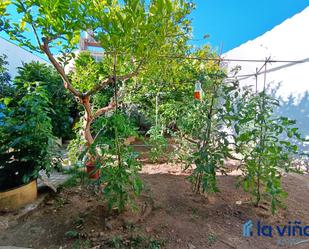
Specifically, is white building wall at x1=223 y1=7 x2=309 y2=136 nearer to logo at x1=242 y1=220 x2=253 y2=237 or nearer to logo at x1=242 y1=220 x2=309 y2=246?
logo at x1=242 y1=220 x2=309 y2=246

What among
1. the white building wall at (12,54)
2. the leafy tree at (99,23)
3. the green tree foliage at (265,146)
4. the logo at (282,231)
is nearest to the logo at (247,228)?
the logo at (282,231)

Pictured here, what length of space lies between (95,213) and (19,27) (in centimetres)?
202

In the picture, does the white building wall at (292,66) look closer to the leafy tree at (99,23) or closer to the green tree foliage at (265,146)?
the green tree foliage at (265,146)

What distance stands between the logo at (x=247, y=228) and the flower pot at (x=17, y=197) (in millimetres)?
2381

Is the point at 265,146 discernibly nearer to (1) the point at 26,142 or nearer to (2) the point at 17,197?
(1) the point at 26,142

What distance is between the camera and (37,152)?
2260mm

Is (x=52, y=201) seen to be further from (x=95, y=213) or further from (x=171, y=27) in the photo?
(x=171, y=27)

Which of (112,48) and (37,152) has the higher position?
(112,48)

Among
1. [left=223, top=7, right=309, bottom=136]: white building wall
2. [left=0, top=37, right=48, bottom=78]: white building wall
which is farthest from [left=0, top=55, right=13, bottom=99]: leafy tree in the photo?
[left=223, top=7, right=309, bottom=136]: white building wall

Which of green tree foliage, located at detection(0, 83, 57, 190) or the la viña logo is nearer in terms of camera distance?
the la viña logo

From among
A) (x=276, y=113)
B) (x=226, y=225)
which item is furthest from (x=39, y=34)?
(x=276, y=113)

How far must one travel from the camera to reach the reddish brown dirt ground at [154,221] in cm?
159

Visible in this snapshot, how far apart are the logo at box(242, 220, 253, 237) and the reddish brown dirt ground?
0.04 m

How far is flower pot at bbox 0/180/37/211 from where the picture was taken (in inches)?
81.7
